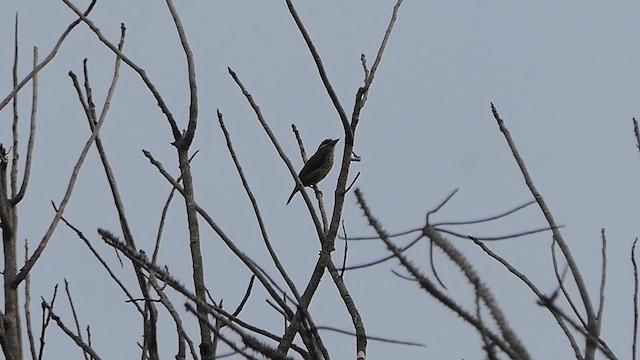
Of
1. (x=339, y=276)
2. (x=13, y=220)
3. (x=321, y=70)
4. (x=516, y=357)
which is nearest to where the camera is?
(x=516, y=357)

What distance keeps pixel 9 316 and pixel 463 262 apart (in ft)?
5.87

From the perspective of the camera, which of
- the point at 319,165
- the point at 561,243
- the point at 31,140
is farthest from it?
the point at 319,165

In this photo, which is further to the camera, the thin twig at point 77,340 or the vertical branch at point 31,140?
the vertical branch at point 31,140

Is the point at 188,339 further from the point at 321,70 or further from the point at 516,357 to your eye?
the point at 516,357

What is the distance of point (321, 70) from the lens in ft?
9.64

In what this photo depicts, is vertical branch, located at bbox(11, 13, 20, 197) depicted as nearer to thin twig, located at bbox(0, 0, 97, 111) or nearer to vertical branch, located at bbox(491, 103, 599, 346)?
thin twig, located at bbox(0, 0, 97, 111)

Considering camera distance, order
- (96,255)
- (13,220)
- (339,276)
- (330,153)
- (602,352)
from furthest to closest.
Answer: (330,153) → (96,255) → (13,220) → (339,276) → (602,352)

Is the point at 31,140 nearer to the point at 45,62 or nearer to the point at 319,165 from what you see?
the point at 45,62

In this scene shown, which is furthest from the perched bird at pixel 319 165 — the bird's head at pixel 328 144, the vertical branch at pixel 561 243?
the vertical branch at pixel 561 243

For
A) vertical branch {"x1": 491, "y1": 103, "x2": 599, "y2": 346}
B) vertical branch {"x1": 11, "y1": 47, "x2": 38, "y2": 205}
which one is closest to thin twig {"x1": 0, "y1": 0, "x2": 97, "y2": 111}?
vertical branch {"x1": 11, "y1": 47, "x2": 38, "y2": 205}

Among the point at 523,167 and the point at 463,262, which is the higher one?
the point at 523,167

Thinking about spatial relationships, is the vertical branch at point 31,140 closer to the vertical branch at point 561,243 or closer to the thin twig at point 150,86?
the thin twig at point 150,86

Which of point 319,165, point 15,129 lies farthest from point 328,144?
point 15,129

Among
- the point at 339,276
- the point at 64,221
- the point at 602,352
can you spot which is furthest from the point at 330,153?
the point at 602,352
